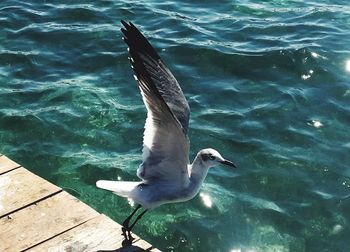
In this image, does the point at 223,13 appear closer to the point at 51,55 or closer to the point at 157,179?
the point at 51,55

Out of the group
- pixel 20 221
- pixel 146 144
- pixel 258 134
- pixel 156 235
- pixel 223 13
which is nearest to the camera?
pixel 146 144

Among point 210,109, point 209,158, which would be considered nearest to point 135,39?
point 209,158

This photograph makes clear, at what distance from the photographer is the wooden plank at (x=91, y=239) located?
5.27 metres

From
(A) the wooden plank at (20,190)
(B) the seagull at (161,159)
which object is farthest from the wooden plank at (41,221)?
(B) the seagull at (161,159)

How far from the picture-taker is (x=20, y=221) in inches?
222

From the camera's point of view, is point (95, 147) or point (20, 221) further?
point (95, 147)

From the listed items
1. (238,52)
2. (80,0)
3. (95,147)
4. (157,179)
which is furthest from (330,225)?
(80,0)

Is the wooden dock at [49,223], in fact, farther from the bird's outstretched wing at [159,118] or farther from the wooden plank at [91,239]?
the bird's outstretched wing at [159,118]

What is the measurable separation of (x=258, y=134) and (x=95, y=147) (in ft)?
8.60

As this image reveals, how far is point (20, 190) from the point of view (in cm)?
613

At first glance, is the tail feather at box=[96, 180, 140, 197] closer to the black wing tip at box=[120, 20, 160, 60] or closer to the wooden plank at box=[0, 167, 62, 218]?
the wooden plank at box=[0, 167, 62, 218]

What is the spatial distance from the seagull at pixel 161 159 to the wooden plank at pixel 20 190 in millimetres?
1143

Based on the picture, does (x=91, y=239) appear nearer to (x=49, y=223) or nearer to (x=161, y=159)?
(x=49, y=223)

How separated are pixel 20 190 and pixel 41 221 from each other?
67 cm
